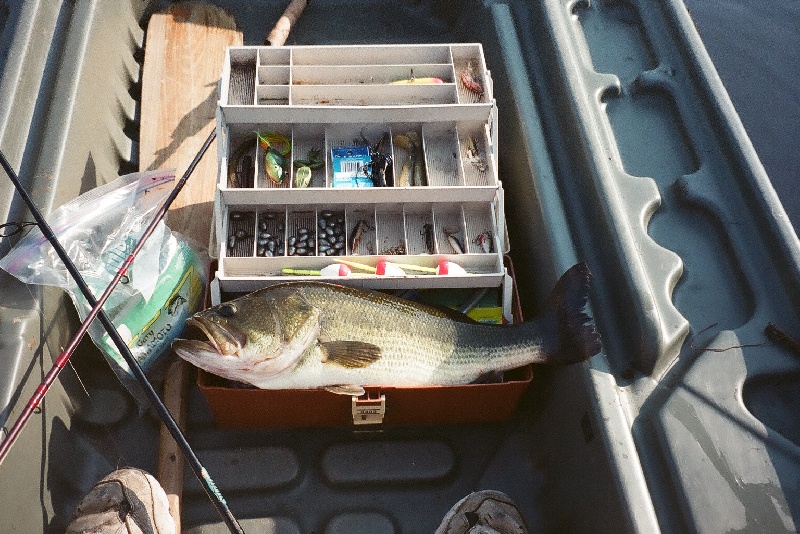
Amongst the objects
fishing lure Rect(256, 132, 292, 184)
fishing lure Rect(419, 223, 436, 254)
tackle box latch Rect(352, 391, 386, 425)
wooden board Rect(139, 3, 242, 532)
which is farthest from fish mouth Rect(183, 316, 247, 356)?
fishing lure Rect(419, 223, 436, 254)

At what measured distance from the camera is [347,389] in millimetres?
2197

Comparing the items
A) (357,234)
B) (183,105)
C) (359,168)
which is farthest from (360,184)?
(183,105)

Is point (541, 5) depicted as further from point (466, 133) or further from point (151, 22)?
point (151, 22)

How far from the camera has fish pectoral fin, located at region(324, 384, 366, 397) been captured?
219 centimetres

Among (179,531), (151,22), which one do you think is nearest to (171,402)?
(179,531)

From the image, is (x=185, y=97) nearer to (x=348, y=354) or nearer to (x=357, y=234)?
(x=357, y=234)

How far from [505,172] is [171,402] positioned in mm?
1914

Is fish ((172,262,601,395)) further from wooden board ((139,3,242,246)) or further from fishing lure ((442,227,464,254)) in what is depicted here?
wooden board ((139,3,242,246))

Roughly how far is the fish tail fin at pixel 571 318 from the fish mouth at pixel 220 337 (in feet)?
3.66

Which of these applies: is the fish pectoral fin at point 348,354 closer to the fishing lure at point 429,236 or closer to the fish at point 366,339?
the fish at point 366,339

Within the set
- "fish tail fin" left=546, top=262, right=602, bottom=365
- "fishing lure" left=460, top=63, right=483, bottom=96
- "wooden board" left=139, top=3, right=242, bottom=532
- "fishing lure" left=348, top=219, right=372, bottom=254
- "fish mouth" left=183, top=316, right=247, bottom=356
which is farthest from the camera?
"wooden board" left=139, top=3, right=242, bottom=532

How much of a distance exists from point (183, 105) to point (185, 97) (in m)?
0.06

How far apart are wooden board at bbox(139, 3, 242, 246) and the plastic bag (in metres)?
0.41

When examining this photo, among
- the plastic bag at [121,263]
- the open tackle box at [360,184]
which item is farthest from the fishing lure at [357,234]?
the plastic bag at [121,263]
